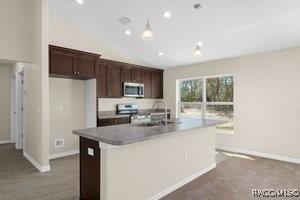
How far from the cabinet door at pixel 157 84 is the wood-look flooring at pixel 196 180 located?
2876mm

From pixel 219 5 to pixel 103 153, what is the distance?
2806mm

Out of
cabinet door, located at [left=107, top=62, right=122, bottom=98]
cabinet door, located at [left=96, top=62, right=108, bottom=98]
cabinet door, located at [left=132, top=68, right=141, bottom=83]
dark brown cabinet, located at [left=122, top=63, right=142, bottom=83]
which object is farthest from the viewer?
cabinet door, located at [left=132, top=68, right=141, bottom=83]

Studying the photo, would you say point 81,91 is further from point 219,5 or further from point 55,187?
point 219,5

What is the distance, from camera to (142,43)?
495 centimetres

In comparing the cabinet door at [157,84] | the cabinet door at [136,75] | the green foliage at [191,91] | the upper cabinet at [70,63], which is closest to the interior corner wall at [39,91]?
the upper cabinet at [70,63]

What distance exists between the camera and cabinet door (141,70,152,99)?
234 inches

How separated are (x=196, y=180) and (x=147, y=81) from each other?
140 inches

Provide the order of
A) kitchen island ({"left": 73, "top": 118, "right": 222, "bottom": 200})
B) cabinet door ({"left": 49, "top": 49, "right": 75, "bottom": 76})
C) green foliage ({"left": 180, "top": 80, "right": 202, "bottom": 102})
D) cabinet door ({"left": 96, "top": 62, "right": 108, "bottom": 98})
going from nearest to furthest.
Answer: kitchen island ({"left": 73, "top": 118, "right": 222, "bottom": 200}) → cabinet door ({"left": 49, "top": 49, "right": 75, "bottom": 76}) → cabinet door ({"left": 96, "top": 62, "right": 108, "bottom": 98}) → green foliage ({"left": 180, "top": 80, "right": 202, "bottom": 102})

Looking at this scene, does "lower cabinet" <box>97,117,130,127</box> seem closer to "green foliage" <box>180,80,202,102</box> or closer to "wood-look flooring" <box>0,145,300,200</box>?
"wood-look flooring" <box>0,145,300,200</box>

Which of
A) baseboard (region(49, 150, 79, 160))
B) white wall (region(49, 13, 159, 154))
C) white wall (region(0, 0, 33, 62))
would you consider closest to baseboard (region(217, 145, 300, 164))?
white wall (region(49, 13, 159, 154))

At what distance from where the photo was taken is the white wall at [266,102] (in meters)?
4.18

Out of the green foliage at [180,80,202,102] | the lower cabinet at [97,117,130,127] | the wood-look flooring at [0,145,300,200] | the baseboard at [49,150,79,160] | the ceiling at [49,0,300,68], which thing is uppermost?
the ceiling at [49,0,300,68]

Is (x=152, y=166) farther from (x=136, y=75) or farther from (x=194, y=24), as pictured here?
(x=136, y=75)

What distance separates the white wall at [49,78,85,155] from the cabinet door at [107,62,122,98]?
0.68 metres
